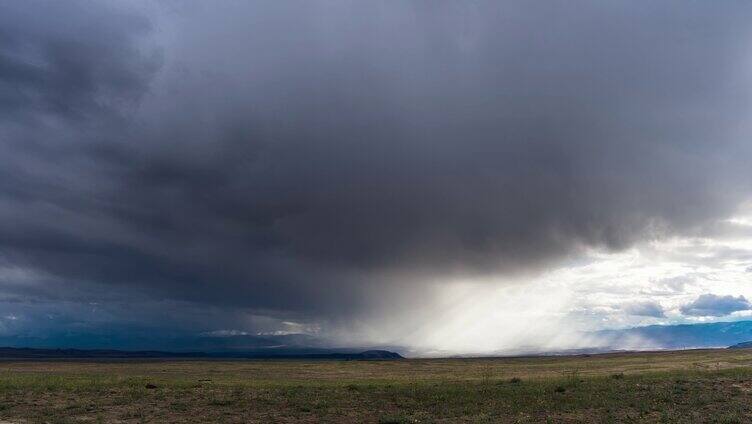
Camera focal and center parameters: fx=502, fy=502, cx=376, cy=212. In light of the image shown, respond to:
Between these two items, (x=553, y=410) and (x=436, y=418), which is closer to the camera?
(x=436, y=418)

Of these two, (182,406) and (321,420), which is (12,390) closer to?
(182,406)

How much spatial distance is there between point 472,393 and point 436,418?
479 inches

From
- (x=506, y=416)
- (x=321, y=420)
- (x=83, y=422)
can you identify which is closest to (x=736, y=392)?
(x=506, y=416)

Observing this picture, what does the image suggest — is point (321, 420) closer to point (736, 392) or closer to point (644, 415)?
point (644, 415)

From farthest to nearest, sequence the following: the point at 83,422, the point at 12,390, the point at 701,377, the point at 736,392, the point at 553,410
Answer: the point at 701,377 < the point at 12,390 < the point at 736,392 < the point at 553,410 < the point at 83,422

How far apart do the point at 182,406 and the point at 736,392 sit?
4093 centimetres

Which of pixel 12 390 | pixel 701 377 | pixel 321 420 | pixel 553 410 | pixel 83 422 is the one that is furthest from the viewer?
pixel 701 377

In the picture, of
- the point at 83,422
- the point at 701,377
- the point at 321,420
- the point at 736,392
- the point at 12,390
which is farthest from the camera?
the point at 701,377

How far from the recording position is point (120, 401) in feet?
124

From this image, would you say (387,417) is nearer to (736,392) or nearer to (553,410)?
(553,410)

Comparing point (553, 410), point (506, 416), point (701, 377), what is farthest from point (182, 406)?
point (701, 377)

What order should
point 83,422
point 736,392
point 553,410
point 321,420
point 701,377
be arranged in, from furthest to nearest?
point 701,377, point 736,392, point 553,410, point 321,420, point 83,422

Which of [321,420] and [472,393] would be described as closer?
[321,420]

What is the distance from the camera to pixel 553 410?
34.3 m
